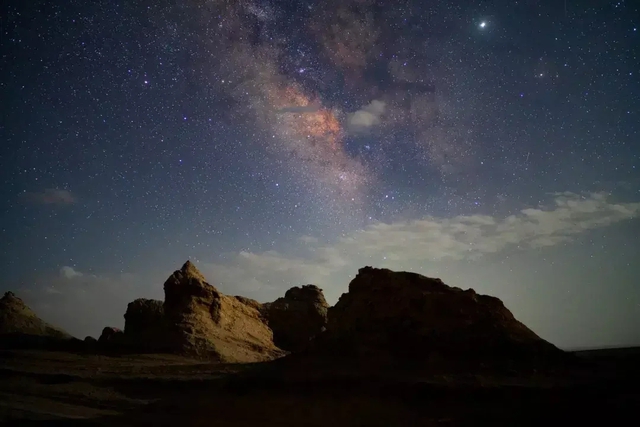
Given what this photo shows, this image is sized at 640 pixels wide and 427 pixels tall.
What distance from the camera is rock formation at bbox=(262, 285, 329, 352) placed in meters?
47.4

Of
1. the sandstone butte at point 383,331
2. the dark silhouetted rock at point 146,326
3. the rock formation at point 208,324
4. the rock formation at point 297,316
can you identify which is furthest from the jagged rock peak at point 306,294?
the dark silhouetted rock at point 146,326

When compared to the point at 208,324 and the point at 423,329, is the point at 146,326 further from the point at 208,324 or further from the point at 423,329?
the point at 423,329

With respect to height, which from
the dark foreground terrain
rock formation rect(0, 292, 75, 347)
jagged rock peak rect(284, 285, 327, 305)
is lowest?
the dark foreground terrain

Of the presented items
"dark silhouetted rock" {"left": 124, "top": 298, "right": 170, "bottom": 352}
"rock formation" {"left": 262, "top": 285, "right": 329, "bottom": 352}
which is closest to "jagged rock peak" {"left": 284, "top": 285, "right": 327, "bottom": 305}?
"rock formation" {"left": 262, "top": 285, "right": 329, "bottom": 352}

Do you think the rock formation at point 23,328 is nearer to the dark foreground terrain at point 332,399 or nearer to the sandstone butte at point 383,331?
the sandstone butte at point 383,331

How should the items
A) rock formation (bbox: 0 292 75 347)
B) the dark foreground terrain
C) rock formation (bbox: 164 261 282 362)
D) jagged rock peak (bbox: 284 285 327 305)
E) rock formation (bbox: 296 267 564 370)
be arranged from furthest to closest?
jagged rock peak (bbox: 284 285 327 305) < rock formation (bbox: 0 292 75 347) < rock formation (bbox: 164 261 282 362) < rock formation (bbox: 296 267 564 370) < the dark foreground terrain

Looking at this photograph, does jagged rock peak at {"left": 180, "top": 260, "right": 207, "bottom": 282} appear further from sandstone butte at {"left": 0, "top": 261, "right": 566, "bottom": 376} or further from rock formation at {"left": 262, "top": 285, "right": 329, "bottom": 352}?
rock formation at {"left": 262, "top": 285, "right": 329, "bottom": 352}

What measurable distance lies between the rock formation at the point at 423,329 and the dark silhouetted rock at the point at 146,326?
18174 millimetres

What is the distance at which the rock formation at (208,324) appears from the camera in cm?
3372

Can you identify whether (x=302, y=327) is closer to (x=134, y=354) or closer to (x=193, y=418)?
(x=134, y=354)

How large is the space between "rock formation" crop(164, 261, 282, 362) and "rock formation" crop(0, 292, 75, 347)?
12305 millimetres

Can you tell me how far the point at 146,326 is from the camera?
37.0 m

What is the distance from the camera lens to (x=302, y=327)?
49.0m

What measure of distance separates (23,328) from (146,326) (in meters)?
17.6
